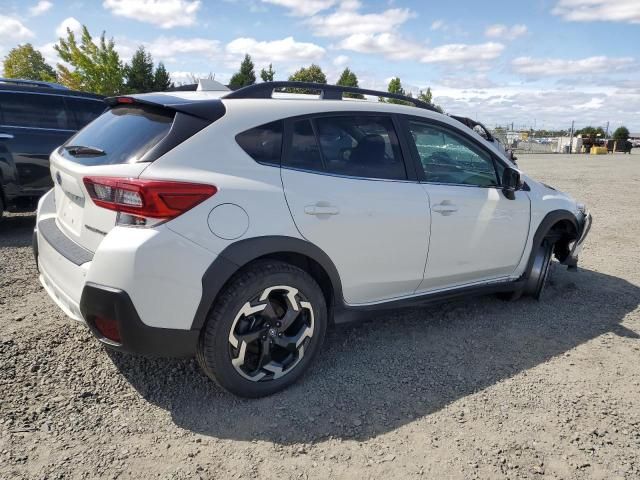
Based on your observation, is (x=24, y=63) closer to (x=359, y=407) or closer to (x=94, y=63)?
(x=94, y=63)

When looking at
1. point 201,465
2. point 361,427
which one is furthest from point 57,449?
point 361,427

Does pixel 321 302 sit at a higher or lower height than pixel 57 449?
higher

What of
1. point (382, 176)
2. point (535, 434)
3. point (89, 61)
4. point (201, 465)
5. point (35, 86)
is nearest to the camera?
point (201, 465)

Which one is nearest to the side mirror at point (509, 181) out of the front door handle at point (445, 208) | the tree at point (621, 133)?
the front door handle at point (445, 208)

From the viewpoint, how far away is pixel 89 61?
32562 millimetres

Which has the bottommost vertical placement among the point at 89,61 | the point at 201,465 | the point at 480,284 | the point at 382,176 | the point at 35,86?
the point at 201,465

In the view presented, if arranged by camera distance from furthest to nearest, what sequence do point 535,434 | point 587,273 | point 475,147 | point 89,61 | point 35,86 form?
1. point 89,61
2. point 35,86
3. point 587,273
4. point 475,147
5. point 535,434

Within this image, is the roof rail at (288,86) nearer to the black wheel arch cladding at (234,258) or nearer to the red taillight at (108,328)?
the black wheel arch cladding at (234,258)

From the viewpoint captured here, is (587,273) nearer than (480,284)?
No

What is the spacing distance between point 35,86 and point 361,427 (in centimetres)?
625

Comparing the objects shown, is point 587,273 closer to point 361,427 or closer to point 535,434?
point 535,434

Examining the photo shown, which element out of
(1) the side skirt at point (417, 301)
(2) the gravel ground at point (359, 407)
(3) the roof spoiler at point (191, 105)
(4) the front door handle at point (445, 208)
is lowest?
(2) the gravel ground at point (359, 407)

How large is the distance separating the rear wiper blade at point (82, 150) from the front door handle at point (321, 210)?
1166mm

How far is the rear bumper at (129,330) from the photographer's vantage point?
2383 millimetres
